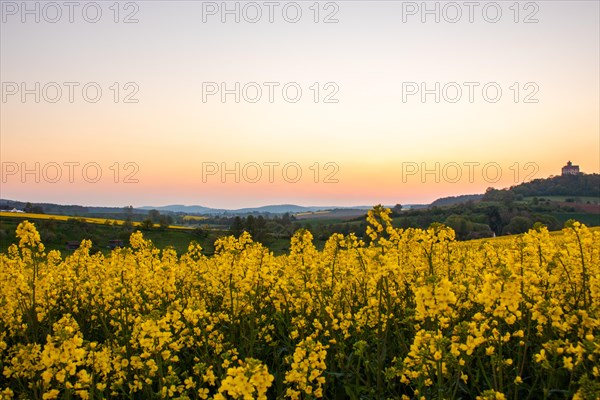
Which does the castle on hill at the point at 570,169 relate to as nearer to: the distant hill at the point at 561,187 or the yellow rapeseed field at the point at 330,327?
the distant hill at the point at 561,187

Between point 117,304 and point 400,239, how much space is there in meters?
5.16

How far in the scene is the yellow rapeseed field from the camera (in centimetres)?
444

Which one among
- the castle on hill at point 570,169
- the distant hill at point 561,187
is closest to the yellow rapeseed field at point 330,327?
the distant hill at point 561,187

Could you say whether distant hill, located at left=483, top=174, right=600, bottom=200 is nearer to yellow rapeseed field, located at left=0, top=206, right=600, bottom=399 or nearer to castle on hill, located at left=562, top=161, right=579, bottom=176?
castle on hill, located at left=562, top=161, right=579, bottom=176

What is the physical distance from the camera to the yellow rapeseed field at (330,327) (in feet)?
14.6

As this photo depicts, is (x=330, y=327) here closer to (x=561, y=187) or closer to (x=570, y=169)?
(x=561, y=187)

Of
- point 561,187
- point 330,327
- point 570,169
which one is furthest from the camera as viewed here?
point 570,169

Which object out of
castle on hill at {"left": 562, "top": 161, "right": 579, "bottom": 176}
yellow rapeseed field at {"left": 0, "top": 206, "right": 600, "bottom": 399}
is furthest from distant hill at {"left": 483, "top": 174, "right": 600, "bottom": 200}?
yellow rapeseed field at {"left": 0, "top": 206, "right": 600, "bottom": 399}

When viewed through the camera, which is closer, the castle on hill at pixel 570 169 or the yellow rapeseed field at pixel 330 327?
the yellow rapeseed field at pixel 330 327

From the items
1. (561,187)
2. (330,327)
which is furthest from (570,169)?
(330,327)

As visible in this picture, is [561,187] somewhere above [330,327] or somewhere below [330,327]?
above

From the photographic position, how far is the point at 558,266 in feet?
21.8

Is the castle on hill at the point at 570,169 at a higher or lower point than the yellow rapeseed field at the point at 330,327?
higher

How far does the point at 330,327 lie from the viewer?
22.0 feet
